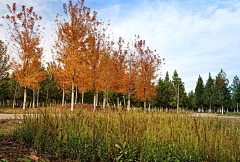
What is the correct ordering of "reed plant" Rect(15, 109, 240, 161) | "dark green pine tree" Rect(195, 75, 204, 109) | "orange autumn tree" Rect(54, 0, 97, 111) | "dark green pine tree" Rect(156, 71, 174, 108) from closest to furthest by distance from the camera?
"reed plant" Rect(15, 109, 240, 161), "orange autumn tree" Rect(54, 0, 97, 111), "dark green pine tree" Rect(156, 71, 174, 108), "dark green pine tree" Rect(195, 75, 204, 109)

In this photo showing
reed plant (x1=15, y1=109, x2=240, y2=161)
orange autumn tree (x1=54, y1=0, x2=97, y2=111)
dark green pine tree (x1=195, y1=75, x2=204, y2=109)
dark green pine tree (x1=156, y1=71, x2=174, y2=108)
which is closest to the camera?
reed plant (x1=15, y1=109, x2=240, y2=161)

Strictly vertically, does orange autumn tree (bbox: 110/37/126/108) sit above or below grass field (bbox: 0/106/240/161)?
above

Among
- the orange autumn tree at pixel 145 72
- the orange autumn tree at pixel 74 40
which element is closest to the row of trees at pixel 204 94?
the orange autumn tree at pixel 145 72

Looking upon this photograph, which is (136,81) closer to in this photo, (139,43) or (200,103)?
(139,43)

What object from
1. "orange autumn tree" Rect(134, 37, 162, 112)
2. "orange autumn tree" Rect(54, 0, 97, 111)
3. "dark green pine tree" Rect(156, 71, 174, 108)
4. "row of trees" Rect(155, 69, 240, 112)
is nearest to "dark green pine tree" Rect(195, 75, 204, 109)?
"row of trees" Rect(155, 69, 240, 112)

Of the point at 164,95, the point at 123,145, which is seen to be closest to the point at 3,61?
the point at 123,145

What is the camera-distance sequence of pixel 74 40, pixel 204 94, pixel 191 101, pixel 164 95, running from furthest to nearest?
pixel 191 101 → pixel 204 94 → pixel 164 95 → pixel 74 40

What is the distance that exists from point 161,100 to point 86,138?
39.8 m

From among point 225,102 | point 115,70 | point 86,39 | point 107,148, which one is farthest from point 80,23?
point 225,102

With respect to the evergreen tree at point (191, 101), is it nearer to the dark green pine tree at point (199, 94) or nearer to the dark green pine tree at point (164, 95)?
the dark green pine tree at point (199, 94)

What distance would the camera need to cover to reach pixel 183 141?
4.21 metres

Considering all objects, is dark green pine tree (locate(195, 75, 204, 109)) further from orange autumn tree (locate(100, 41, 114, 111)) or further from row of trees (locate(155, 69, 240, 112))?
orange autumn tree (locate(100, 41, 114, 111))

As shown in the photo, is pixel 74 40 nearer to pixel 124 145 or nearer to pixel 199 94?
pixel 124 145

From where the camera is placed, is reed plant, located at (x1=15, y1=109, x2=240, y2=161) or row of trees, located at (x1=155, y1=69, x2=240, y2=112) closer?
reed plant, located at (x1=15, y1=109, x2=240, y2=161)
